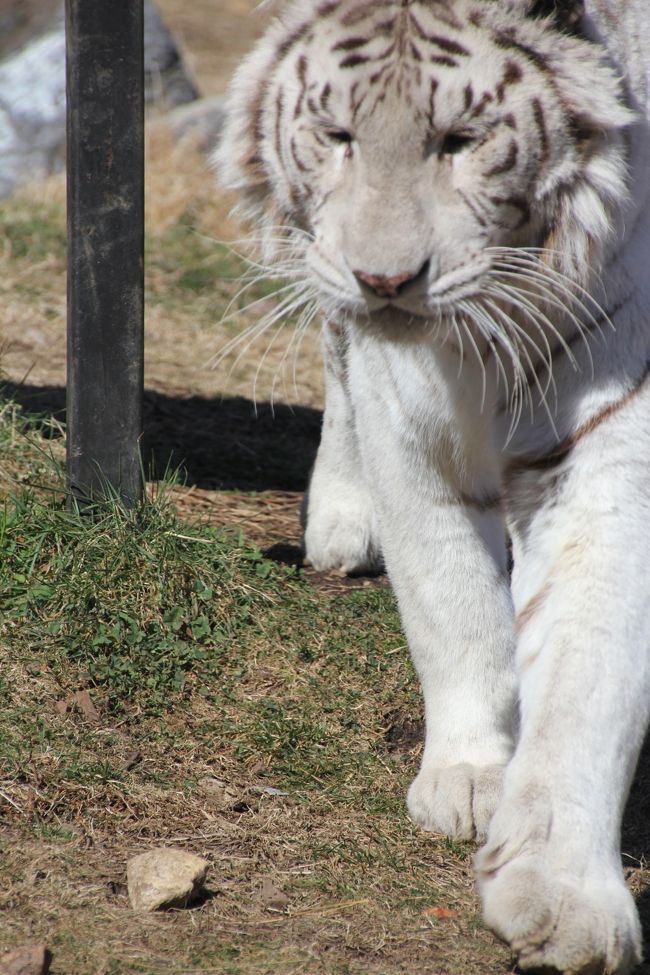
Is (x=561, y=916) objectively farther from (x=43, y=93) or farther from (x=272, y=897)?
(x=43, y=93)

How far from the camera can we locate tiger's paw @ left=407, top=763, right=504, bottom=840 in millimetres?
2539

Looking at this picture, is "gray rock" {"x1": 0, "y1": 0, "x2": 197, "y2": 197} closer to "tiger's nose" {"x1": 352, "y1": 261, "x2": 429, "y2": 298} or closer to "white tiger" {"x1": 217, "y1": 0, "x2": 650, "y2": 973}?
"white tiger" {"x1": 217, "y1": 0, "x2": 650, "y2": 973}

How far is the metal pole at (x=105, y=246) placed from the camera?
10.2 ft

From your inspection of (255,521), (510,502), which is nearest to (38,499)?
(255,521)

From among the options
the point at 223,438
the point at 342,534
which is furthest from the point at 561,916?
the point at 223,438

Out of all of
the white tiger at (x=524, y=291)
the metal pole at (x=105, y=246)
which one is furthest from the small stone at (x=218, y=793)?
the metal pole at (x=105, y=246)

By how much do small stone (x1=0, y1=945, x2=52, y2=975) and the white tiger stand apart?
0.69 metres

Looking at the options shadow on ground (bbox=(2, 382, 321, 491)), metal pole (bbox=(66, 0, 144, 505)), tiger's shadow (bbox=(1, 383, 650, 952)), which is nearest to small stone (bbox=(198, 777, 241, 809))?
metal pole (bbox=(66, 0, 144, 505))

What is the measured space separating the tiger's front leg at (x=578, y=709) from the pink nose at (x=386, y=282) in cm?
44

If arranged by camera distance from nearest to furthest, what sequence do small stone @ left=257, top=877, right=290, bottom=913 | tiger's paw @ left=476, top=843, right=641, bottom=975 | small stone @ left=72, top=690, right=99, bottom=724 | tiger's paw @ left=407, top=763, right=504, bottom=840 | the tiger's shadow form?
tiger's paw @ left=476, top=843, right=641, bottom=975 < small stone @ left=257, top=877, right=290, bottom=913 < tiger's paw @ left=407, top=763, right=504, bottom=840 < small stone @ left=72, top=690, right=99, bottom=724 < the tiger's shadow

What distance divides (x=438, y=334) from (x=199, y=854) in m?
1.07

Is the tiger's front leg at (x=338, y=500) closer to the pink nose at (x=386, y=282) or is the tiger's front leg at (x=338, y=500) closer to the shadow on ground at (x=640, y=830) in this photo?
the shadow on ground at (x=640, y=830)

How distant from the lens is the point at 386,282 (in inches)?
79.7

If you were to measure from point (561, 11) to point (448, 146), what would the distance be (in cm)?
29
